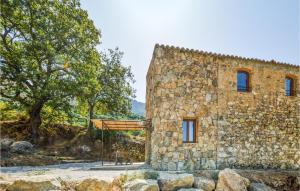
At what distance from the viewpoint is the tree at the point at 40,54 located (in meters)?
16.0

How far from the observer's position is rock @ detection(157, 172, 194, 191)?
900 cm

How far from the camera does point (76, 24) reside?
17.5 m

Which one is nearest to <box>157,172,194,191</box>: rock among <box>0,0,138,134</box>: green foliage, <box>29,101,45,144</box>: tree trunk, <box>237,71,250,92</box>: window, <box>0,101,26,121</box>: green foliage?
<box>237,71,250,92</box>: window

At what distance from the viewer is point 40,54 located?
16531mm

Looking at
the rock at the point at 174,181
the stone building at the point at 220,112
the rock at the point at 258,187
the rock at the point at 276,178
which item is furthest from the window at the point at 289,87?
the rock at the point at 174,181

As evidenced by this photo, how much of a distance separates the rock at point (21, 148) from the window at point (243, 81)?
1256 cm

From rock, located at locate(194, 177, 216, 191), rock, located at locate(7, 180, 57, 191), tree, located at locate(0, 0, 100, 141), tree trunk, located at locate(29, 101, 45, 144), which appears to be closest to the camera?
rock, located at locate(7, 180, 57, 191)

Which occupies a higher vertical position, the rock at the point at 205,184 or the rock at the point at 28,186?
the rock at the point at 28,186

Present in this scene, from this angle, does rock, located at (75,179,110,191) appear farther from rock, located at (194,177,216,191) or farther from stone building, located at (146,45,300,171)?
rock, located at (194,177,216,191)

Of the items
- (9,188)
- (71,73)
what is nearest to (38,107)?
(71,73)

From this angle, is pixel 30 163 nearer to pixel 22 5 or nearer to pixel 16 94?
pixel 16 94

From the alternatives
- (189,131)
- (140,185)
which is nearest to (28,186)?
(140,185)

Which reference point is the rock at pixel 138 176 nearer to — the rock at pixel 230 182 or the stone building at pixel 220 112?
the stone building at pixel 220 112

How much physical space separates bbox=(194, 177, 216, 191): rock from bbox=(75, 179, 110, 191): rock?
3485 mm
